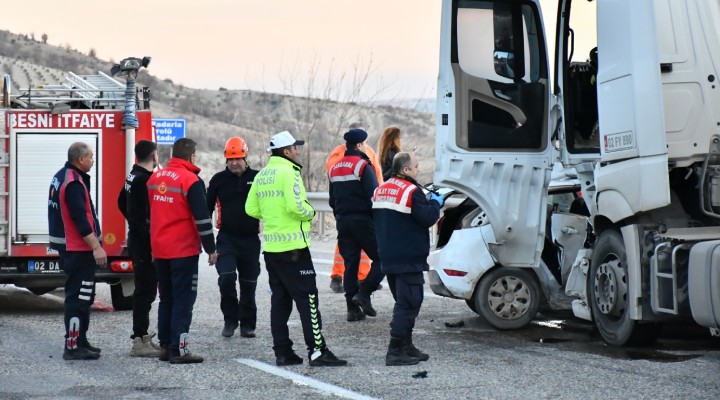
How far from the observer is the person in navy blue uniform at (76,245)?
33.9ft

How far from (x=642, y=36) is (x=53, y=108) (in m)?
6.80

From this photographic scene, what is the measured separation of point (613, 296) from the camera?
10336 mm

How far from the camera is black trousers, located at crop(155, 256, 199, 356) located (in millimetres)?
10141

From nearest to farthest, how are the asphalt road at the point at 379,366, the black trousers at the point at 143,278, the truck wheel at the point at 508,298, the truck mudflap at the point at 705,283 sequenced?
1. the asphalt road at the point at 379,366
2. the truck mudflap at the point at 705,283
3. the black trousers at the point at 143,278
4. the truck wheel at the point at 508,298

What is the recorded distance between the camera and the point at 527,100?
465 inches

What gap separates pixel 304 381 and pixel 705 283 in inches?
111

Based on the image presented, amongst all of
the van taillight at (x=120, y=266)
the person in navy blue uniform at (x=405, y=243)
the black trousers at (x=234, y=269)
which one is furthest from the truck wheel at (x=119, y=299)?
the person in navy blue uniform at (x=405, y=243)

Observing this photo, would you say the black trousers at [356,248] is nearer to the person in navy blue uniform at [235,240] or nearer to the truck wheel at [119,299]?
the person in navy blue uniform at [235,240]

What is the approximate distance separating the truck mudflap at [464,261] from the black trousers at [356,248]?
917 millimetres

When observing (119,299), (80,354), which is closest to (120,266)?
(119,299)

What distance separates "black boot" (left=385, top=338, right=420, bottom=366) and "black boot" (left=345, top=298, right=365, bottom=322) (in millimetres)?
2869

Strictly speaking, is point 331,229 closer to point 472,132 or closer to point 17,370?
point 472,132

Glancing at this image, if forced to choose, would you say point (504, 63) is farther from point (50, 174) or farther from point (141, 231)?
point (50, 174)

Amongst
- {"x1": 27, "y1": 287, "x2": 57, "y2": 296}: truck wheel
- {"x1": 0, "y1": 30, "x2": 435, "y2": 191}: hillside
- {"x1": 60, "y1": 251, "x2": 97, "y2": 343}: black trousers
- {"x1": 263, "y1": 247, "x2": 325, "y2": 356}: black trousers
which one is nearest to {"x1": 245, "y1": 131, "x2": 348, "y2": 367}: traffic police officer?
{"x1": 263, "y1": 247, "x2": 325, "y2": 356}: black trousers
